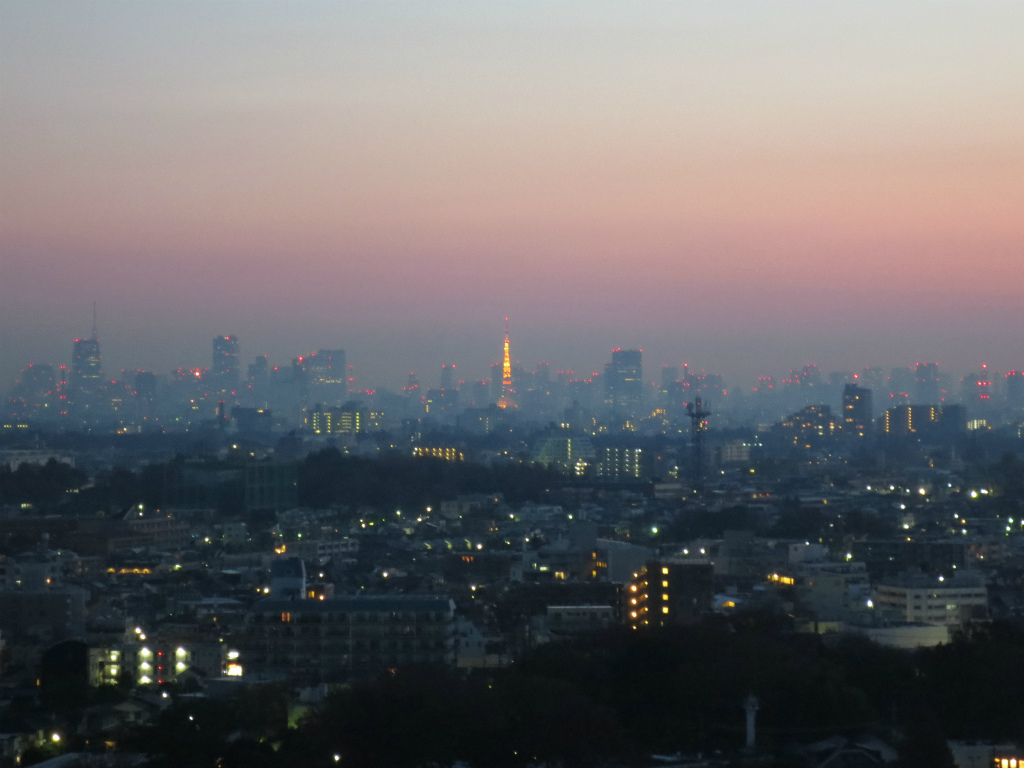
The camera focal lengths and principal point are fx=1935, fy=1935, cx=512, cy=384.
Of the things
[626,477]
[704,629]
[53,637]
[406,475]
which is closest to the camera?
[704,629]

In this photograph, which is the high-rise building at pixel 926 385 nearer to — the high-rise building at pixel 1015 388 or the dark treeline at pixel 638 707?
the high-rise building at pixel 1015 388

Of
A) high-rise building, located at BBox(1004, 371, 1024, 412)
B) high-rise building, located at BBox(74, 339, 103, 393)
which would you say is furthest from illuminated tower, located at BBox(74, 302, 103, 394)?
Result: high-rise building, located at BBox(1004, 371, 1024, 412)

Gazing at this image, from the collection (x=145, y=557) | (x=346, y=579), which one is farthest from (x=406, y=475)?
(x=346, y=579)

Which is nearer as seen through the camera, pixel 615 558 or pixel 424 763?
pixel 424 763

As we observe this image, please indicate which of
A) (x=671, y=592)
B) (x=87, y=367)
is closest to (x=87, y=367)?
(x=87, y=367)

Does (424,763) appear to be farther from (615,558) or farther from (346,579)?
(615,558)

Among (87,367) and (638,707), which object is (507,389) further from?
(638,707)

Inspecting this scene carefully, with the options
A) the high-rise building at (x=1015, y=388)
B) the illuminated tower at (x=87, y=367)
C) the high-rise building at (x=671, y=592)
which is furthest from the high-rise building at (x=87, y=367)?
the high-rise building at (x=671, y=592)
